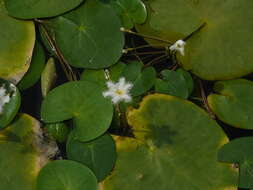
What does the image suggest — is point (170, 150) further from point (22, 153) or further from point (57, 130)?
point (22, 153)

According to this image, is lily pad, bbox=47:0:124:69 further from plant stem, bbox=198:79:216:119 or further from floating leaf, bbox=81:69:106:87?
plant stem, bbox=198:79:216:119

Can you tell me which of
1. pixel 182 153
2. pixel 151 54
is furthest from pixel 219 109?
pixel 151 54

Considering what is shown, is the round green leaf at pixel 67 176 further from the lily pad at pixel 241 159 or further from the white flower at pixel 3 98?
the lily pad at pixel 241 159

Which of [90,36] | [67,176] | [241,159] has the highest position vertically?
[90,36]

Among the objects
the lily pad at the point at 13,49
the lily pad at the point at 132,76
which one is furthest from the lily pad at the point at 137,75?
the lily pad at the point at 13,49

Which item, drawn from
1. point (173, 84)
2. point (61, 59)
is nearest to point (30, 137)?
point (61, 59)

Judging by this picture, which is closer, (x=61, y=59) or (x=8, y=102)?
(x=8, y=102)
